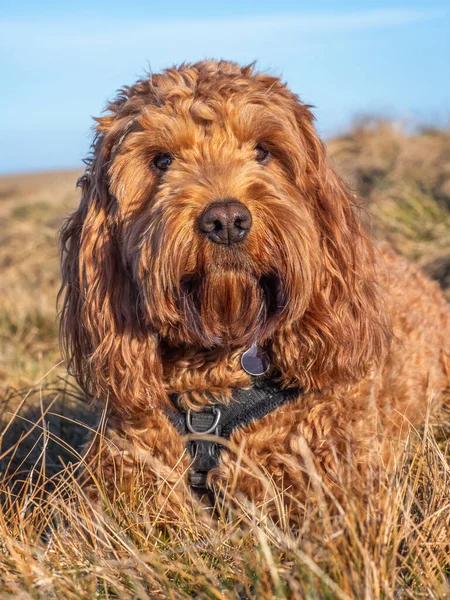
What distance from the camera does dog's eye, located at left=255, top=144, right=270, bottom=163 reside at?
3.23 metres

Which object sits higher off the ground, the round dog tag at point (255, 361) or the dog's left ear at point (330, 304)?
the dog's left ear at point (330, 304)

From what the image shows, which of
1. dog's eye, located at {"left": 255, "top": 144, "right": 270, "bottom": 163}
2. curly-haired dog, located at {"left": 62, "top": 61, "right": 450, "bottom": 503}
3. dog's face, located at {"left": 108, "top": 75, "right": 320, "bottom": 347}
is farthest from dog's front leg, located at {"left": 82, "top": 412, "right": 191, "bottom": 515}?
dog's eye, located at {"left": 255, "top": 144, "right": 270, "bottom": 163}

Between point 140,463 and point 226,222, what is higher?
point 226,222

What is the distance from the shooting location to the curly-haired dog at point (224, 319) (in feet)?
10.1

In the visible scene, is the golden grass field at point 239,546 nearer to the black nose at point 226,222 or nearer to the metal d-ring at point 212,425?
the metal d-ring at point 212,425

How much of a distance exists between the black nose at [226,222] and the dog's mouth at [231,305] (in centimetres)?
14

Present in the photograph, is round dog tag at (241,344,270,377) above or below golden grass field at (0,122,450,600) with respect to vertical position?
above

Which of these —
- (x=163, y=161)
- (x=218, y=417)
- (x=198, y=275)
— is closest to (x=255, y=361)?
(x=218, y=417)

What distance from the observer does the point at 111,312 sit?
128 inches

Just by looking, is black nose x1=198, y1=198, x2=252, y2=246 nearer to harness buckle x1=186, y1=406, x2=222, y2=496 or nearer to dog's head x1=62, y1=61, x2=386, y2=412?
dog's head x1=62, y1=61, x2=386, y2=412

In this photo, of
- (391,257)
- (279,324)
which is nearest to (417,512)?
(279,324)

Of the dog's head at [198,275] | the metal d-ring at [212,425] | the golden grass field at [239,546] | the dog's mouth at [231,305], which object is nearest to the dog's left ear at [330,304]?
the dog's head at [198,275]

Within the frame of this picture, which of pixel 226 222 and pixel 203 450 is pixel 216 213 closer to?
pixel 226 222

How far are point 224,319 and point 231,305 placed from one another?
10 centimetres
